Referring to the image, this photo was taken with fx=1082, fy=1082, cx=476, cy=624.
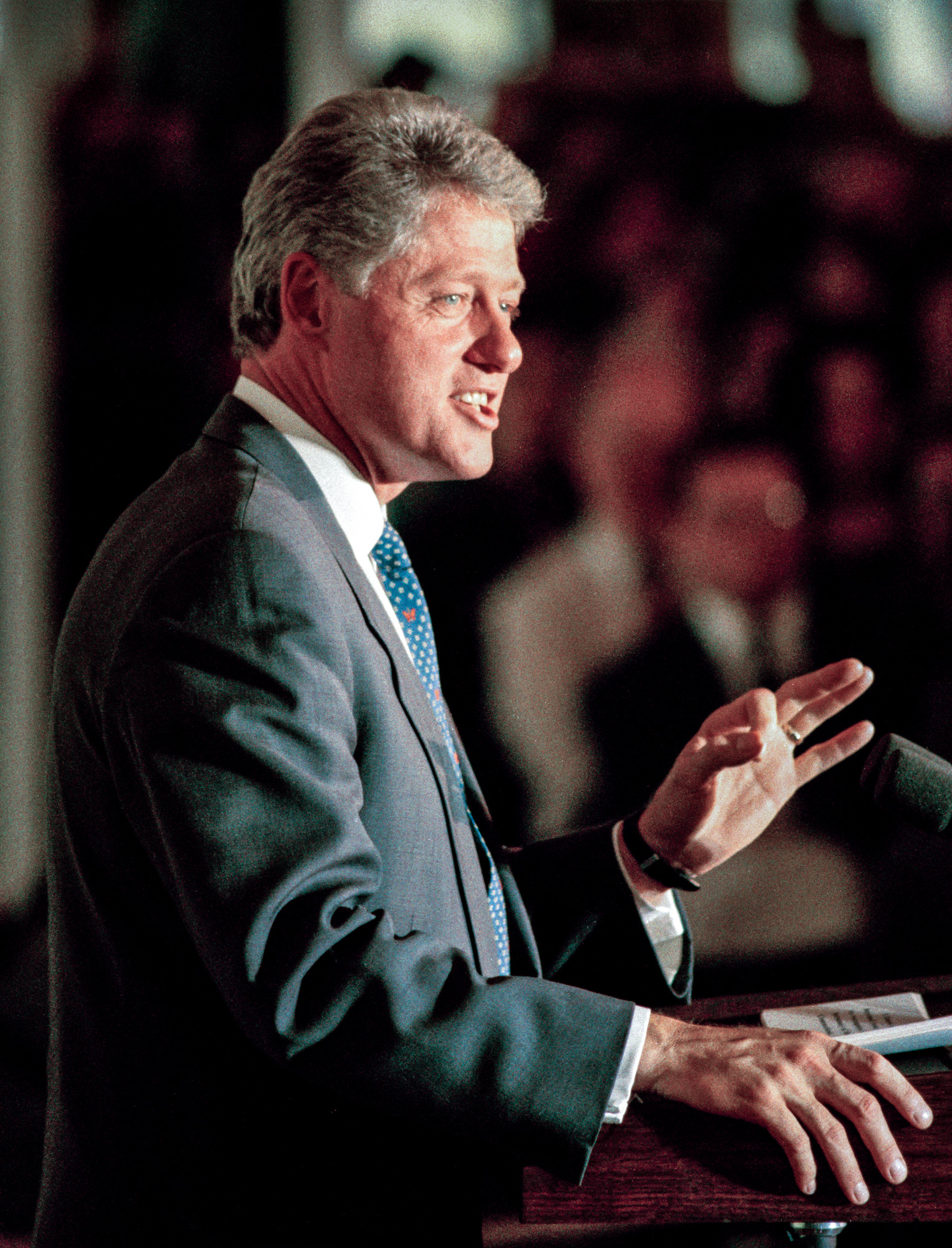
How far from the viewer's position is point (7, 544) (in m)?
1.98

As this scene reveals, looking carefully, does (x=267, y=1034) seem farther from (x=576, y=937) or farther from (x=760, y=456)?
(x=760, y=456)

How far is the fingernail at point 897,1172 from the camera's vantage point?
28.0 inches

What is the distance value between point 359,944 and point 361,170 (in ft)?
2.36

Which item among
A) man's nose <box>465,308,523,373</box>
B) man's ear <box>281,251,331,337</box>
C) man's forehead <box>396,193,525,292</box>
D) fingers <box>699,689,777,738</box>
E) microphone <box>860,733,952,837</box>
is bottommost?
fingers <box>699,689,777,738</box>

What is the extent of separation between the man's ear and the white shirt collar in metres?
0.08

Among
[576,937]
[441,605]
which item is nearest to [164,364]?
[441,605]

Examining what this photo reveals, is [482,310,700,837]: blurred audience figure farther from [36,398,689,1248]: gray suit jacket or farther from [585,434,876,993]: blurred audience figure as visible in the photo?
[36,398,689,1248]: gray suit jacket

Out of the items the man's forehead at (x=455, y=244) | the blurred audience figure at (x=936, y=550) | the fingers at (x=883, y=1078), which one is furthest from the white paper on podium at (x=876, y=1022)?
the blurred audience figure at (x=936, y=550)

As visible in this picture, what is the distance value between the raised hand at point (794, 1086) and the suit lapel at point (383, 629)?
233mm

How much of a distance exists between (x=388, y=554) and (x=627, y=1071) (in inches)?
22.6

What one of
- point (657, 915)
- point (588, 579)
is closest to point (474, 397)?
point (657, 915)

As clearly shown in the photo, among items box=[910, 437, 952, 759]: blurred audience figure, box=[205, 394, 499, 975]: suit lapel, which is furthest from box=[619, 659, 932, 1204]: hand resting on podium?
box=[910, 437, 952, 759]: blurred audience figure

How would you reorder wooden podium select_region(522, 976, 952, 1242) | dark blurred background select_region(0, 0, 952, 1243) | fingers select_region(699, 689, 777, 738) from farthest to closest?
dark blurred background select_region(0, 0, 952, 1243), fingers select_region(699, 689, 777, 738), wooden podium select_region(522, 976, 952, 1242)

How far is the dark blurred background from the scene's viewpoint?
77.7 inches
